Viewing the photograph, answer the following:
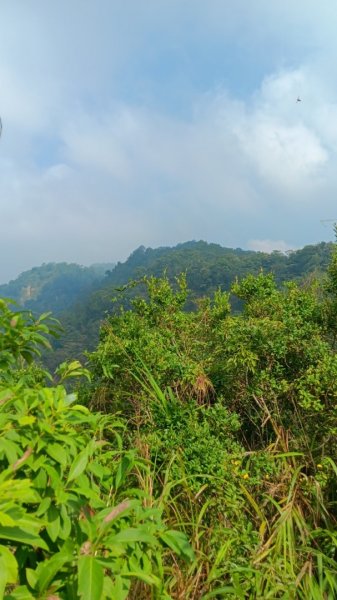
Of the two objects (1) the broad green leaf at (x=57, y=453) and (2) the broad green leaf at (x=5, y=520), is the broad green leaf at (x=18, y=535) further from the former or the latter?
(1) the broad green leaf at (x=57, y=453)

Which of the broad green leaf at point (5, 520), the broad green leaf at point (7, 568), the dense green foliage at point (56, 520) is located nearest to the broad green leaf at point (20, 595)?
the dense green foliage at point (56, 520)

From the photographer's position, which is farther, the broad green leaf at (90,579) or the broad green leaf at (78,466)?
the broad green leaf at (78,466)

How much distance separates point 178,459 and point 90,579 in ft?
5.59

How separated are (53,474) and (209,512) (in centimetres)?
163

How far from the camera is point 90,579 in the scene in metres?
1.04

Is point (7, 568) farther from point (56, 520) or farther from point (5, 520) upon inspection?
point (56, 520)

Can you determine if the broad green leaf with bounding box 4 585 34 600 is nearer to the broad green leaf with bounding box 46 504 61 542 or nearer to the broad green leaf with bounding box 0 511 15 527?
the broad green leaf with bounding box 46 504 61 542

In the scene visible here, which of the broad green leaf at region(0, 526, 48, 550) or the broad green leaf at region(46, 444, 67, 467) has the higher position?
the broad green leaf at region(46, 444, 67, 467)

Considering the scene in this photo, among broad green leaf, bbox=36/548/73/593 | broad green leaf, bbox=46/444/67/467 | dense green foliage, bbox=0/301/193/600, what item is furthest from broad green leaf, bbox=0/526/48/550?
broad green leaf, bbox=46/444/67/467

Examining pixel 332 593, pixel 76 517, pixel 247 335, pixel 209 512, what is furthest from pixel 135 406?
pixel 76 517

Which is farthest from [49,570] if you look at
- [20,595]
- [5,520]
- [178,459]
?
[178,459]

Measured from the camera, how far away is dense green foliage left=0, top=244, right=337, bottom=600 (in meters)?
1.21

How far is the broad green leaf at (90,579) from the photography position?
1.02 m

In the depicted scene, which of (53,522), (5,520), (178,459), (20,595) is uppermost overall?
(5,520)
